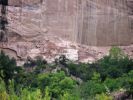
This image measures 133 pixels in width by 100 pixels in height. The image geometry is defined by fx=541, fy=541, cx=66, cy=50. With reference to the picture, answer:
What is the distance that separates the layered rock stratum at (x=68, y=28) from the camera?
25.9 m

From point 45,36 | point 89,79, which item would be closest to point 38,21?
point 45,36

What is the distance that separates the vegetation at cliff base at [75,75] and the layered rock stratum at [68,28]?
0.85 meters

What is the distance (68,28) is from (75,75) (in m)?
3.63

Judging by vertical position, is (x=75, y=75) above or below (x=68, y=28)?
below

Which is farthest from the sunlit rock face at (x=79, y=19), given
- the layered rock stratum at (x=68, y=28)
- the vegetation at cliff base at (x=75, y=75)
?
the vegetation at cliff base at (x=75, y=75)

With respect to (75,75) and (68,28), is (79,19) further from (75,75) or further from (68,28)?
(75,75)

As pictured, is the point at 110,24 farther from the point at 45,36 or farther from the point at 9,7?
the point at 9,7

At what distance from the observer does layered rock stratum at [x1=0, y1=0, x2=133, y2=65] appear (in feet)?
84.9

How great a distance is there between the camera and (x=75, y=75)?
23688 mm

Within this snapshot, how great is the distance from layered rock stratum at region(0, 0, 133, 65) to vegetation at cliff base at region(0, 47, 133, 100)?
2.80 ft

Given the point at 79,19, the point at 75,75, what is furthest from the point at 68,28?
the point at 75,75

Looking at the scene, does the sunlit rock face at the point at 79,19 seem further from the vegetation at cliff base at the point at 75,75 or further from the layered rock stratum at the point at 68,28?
the vegetation at cliff base at the point at 75,75

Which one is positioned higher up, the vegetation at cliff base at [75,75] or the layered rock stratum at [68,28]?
the layered rock stratum at [68,28]

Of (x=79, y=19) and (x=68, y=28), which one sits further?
(x=79, y=19)
